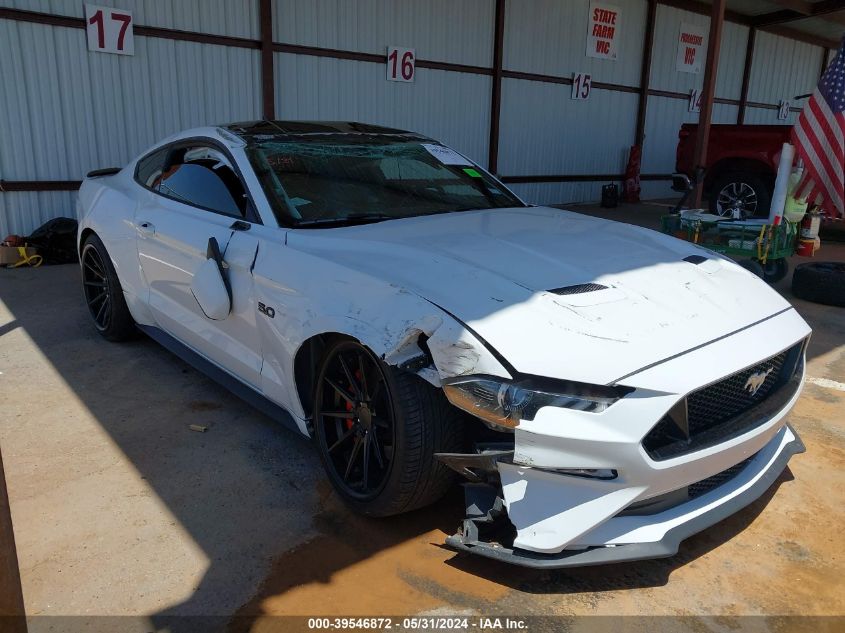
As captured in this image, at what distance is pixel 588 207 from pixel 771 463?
1189cm

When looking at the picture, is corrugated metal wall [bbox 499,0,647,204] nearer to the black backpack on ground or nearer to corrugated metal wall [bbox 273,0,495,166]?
corrugated metal wall [bbox 273,0,495,166]

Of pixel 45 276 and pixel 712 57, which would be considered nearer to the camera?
pixel 45 276

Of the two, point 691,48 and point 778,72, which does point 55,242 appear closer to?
point 691,48

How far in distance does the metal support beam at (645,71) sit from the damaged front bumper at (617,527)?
13.9 meters

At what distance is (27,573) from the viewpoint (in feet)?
7.95

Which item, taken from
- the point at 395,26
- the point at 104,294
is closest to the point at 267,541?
the point at 104,294

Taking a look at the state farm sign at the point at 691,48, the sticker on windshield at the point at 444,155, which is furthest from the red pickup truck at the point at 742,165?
the sticker on windshield at the point at 444,155

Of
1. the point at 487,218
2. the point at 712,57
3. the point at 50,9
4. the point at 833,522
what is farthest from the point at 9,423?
the point at 712,57

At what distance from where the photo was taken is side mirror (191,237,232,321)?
10.4ft

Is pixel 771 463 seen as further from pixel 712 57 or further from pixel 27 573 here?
pixel 712 57

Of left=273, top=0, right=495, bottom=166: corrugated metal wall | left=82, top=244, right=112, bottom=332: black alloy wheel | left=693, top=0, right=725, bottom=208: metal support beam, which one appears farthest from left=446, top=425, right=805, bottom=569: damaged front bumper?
left=693, top=0, right=725, bottom=208: metal support beam

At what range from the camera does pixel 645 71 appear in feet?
48.5

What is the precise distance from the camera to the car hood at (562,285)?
216 cm

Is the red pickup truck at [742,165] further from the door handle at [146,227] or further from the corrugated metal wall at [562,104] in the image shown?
the door handle at [146,227]
